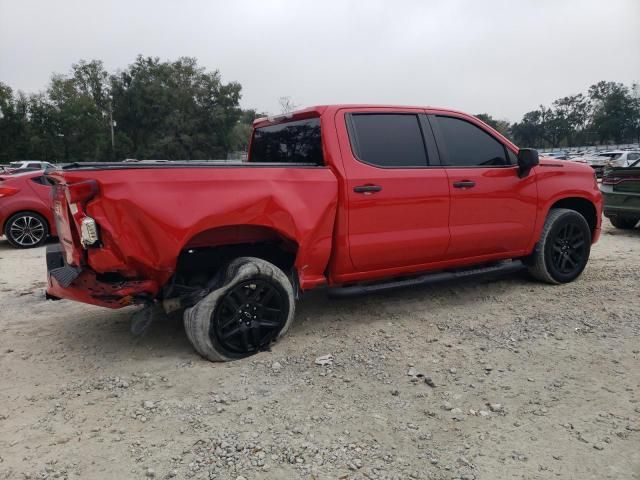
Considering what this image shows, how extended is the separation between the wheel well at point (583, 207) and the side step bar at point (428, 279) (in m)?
0.93

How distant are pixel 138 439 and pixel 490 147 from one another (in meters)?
3.96

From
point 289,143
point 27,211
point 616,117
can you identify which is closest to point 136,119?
point 27,211

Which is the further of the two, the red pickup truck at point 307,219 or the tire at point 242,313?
the tire at point 242,313

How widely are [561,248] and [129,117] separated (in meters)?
53.8

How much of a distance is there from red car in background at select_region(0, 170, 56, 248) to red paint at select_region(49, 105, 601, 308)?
603 cm

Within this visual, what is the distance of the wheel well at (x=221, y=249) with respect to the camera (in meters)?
3.89

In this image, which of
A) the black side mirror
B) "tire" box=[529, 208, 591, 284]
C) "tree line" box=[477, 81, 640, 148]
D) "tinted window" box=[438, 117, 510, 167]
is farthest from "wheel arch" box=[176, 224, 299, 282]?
"tree line" box=[477, 81, 640, 148]

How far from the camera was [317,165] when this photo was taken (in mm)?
4203

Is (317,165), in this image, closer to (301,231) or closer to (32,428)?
(301,231)

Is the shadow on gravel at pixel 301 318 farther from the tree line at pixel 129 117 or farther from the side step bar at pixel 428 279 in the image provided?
the tree line at pixel 129 117

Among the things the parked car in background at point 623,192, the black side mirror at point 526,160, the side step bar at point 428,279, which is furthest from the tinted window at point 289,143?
the parked car in background at point 623,192

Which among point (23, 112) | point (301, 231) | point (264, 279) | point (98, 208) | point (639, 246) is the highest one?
point (23, 112)

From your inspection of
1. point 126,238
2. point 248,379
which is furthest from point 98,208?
point 248,379

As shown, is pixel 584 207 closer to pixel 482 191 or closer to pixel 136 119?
pixel 482 191
